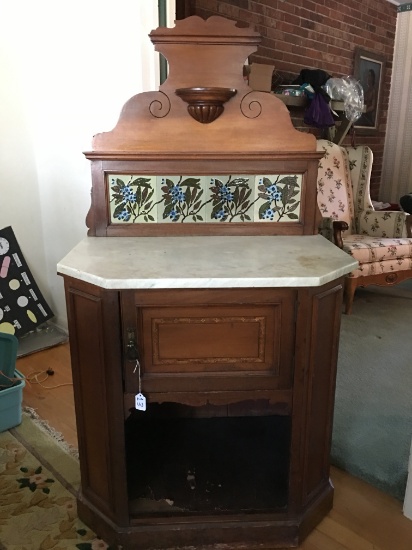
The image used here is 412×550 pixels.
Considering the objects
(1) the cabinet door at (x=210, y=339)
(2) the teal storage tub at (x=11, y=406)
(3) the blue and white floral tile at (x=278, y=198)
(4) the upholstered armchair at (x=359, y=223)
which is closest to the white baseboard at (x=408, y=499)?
(1) the cabinet door at (x=210, y=339)

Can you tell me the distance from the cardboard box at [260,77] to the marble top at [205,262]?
1864 mm

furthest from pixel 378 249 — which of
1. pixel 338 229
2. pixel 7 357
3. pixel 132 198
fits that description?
pixel 7 357

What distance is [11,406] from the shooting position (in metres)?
1.90

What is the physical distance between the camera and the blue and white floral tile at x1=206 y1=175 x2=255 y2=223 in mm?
1536

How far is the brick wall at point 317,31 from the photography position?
10.8 feet

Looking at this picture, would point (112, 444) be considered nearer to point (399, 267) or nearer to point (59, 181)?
point (59, 181)

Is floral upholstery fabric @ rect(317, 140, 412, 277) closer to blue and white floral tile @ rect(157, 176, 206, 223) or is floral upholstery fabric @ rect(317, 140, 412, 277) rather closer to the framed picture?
the framed picture

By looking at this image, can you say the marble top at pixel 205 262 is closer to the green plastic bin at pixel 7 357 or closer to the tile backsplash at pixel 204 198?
the tile backsplash at pixel 204 198

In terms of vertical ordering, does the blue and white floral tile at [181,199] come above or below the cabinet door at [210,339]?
above

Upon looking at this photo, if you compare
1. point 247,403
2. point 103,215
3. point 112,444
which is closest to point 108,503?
point 112,444

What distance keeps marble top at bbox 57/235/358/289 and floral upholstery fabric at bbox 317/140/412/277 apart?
1728 mm

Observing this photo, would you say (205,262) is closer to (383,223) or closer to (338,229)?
(338,229)

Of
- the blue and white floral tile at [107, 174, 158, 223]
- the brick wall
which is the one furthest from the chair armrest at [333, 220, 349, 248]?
the blue and white floral tile at [107, 174, 158, 223]

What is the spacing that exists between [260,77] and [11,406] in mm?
2437
